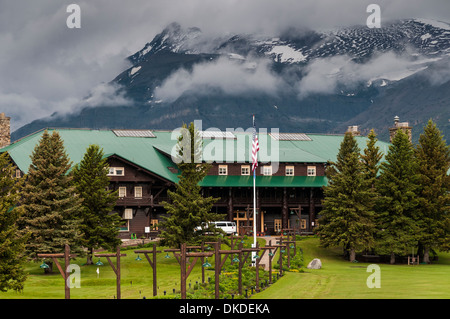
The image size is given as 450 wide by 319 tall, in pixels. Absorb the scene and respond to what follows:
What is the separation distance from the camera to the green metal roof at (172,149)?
82.8 metres

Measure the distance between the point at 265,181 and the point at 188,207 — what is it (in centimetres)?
2635

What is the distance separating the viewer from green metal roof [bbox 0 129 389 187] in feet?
272

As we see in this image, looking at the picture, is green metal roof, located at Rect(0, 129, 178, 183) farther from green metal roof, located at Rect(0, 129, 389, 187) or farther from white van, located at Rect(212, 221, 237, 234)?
white van, located at Rect(212, 221, 237, 234)

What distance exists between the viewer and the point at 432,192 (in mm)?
69250

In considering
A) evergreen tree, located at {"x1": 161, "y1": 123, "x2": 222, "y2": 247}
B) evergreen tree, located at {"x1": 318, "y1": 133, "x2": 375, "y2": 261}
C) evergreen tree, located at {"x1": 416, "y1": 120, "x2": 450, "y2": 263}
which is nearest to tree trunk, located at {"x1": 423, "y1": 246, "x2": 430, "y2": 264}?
evergreen tree, located at {"x1": 416, "y1": 120, "x2": 450, "y2": 263}

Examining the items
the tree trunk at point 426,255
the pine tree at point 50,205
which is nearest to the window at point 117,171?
the pine tree at point 50,205

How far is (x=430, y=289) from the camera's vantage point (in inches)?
1676

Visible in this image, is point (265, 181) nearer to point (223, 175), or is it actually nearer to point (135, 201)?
point (223, 175)

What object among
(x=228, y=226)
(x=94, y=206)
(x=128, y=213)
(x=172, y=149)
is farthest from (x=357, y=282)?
(x=172, y=149)

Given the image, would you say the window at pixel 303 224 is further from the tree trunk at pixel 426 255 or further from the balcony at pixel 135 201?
the tree trunk at pixel 426 255

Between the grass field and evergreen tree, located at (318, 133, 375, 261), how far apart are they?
235 cm

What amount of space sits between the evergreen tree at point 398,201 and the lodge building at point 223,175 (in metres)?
16.0
